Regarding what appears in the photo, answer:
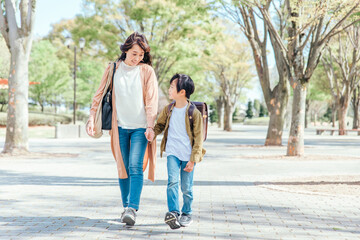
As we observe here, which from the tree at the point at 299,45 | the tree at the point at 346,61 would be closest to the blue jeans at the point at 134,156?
the tree at the point at 299,45

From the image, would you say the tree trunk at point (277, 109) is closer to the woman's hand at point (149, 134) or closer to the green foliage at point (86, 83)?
the woman's hand at point (149, 134)

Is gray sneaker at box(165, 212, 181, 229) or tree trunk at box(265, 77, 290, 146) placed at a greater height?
tree trunk at box(265, 77, 290, 146)

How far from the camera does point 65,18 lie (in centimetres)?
4809

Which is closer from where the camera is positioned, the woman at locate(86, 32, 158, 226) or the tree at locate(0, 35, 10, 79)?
the woman at locate(86, 32, 158, 226)

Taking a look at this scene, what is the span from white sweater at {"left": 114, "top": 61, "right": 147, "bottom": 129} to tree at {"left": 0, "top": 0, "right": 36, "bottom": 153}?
31.3 ft

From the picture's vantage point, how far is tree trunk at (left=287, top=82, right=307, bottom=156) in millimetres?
13664

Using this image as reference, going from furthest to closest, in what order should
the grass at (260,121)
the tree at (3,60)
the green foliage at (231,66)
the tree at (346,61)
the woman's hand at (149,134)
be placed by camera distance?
1. the grass at (260,121)
2. the green foliage at (231,66)
3. the tree at (3,60)
4. the tree at (346,61)
5. the woman's hand at (149,134)

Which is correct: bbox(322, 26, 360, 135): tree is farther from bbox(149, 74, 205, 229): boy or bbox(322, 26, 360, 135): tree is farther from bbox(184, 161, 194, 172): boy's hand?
bbox(184, 161, 194, 172): boy's hand

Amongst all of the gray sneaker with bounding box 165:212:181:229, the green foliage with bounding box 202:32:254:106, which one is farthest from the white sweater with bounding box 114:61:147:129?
the green foliage with bounding box 202:32:254:106

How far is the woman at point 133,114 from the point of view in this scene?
4633 millimetres

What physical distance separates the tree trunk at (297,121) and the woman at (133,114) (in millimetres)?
9655

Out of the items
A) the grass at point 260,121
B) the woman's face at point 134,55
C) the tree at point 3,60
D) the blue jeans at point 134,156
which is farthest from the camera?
the grass at point 260,121

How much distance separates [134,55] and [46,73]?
36744mm

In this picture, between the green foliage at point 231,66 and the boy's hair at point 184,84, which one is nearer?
the boy's hair at point 184,84
